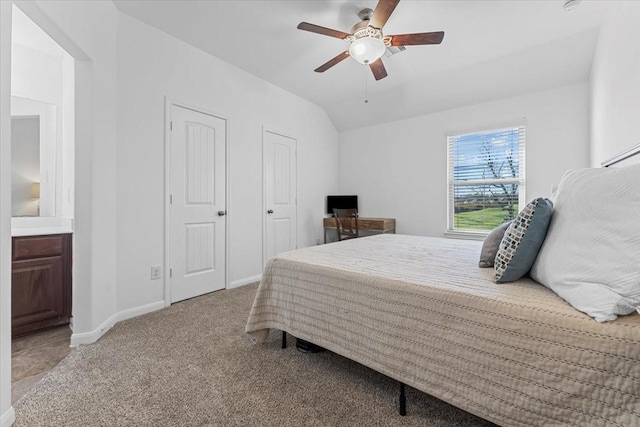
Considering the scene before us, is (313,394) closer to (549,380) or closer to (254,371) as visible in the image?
(254,371)

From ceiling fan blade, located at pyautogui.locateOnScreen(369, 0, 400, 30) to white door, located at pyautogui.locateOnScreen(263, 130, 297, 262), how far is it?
80.8 inches

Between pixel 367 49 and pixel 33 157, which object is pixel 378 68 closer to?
pixel 367 49

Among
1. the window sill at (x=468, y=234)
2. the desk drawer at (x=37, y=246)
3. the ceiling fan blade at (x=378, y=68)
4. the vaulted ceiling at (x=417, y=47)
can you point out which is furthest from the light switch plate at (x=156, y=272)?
the window sill at (x=468, y=234)

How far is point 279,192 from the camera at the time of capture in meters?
4.04

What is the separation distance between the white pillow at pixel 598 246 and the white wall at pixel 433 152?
2857mm

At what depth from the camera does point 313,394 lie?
144 cm

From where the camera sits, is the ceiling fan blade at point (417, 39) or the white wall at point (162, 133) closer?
the ceiling fan blade at point (417, 39)

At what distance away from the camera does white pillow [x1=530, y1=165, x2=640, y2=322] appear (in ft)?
2.80

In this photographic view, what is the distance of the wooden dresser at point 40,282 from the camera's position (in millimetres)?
2102

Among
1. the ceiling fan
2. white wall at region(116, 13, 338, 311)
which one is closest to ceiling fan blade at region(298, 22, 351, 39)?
the ceiling fan

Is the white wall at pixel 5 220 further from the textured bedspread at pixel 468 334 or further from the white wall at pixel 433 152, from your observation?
the white wall at pixel 433 152

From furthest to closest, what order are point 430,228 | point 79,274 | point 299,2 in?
point 430,228, point 299,2, point 79,274

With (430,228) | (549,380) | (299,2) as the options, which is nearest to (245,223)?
(299,2)

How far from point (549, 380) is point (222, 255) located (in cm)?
304
